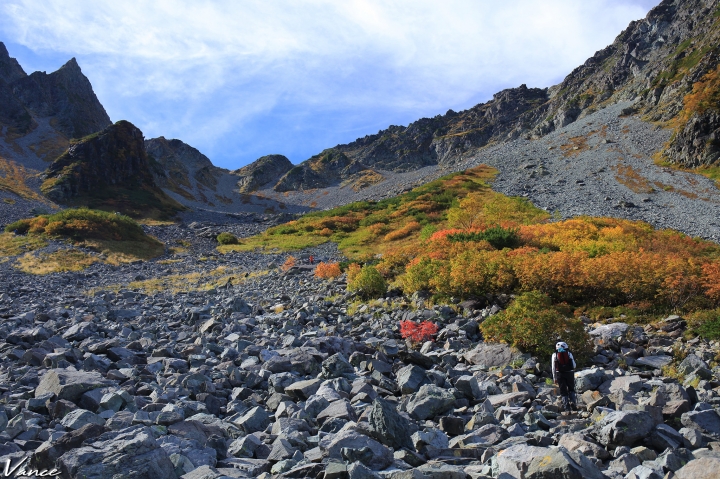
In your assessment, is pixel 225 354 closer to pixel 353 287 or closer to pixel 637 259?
pixel 353 287

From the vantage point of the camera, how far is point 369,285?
17953 mm

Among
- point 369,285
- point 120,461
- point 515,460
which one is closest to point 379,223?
point 369,285

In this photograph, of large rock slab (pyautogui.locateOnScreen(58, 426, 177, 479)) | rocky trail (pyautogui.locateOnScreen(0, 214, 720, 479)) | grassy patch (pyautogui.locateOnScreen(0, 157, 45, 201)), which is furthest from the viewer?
grassy patch (pyautogui.locateOnScreen(0, 157, 45, 201))

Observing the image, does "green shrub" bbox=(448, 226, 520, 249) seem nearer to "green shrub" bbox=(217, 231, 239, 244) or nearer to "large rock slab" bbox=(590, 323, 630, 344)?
"large rock slab" bbox=(590, 323, 630, 344)

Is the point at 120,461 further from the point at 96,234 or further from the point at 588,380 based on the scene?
the point at 96,234

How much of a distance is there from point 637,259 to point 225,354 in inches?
532

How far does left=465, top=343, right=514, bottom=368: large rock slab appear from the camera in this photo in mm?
10203

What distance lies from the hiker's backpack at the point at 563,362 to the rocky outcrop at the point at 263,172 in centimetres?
16540

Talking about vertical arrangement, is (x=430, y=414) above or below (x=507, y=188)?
below

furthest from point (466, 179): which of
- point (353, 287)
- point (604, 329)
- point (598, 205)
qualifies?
point (604, 329)

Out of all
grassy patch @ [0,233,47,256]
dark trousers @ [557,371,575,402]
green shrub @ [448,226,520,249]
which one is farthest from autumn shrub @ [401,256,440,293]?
grassy patch @ [0,233,47,256]

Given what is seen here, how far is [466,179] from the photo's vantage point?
70750 millimetres

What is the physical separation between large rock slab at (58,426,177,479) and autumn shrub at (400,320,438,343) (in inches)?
320

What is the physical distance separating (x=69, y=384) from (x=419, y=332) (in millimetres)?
8311
